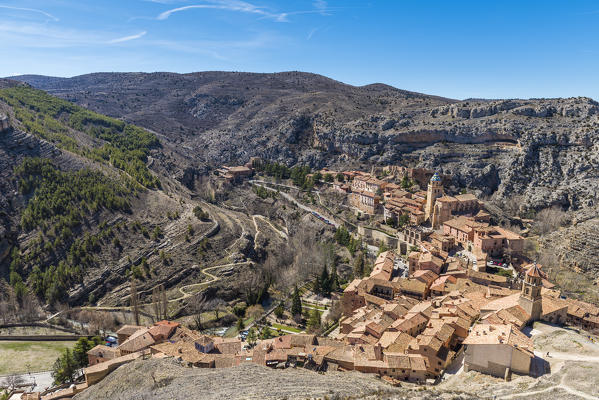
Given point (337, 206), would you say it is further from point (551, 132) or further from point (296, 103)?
point (296, 103)

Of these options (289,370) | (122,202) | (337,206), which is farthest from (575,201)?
(122,202)

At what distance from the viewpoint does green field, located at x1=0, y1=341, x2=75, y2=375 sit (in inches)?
1401

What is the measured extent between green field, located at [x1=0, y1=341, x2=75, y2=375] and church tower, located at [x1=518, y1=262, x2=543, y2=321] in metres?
42.3

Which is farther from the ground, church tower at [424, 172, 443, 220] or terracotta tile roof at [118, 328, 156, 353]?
church tower at [424, 172, 443, 220]

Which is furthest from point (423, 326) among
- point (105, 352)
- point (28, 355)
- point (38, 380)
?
point (28, 355)

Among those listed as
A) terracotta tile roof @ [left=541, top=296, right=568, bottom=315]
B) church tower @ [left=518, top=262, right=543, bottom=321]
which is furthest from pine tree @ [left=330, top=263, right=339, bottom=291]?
A: terracotta tile roof @ [left=541, top=296, right=568, bottom=315]

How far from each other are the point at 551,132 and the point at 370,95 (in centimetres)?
7779

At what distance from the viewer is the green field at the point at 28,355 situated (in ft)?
117

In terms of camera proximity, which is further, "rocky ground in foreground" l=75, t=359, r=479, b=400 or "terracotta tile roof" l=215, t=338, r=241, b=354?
"terracotta tile roof" l=215, t=338, r=241, b=354

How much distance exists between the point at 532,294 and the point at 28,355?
4611 cm

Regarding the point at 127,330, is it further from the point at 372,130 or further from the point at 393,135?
the point at 372,130

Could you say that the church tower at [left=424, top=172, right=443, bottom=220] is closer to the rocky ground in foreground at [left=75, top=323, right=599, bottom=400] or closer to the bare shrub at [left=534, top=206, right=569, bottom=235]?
the bare shrub at [left=534, top=206, right=569, bottom=235]

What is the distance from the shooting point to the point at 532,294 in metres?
30.8

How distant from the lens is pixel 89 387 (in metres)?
29.7
